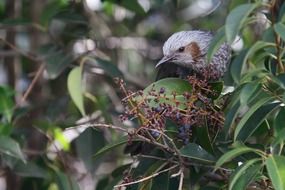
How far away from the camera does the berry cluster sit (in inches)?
93.5

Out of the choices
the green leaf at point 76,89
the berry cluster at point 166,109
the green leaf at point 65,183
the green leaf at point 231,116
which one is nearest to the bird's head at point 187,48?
the green leaf at point 76,89

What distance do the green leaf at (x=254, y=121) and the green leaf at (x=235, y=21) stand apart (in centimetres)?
33

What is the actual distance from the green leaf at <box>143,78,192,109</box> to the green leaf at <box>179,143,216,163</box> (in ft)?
0.43

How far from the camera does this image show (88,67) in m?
4.03

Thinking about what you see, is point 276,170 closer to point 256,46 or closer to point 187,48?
point 256,46

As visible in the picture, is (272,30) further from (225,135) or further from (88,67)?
(88,67)

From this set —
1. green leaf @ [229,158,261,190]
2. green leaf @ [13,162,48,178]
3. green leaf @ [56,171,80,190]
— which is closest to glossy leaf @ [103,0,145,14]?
green leaf @ [13,162,48,178]

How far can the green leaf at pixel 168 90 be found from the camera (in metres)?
2.44

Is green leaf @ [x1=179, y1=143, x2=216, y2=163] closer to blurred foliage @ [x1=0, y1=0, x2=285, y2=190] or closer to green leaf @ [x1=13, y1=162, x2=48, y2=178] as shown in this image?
blurred foliage @ [x1=0, y1=0, x2=285, y2=190]

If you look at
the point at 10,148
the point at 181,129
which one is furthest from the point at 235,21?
the point at 10,148

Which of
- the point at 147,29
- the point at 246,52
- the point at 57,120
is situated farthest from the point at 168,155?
the point at 147,29

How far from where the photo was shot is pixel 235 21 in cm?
216

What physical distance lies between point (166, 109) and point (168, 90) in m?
0.16

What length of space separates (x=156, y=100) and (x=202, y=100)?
0.47 feet
